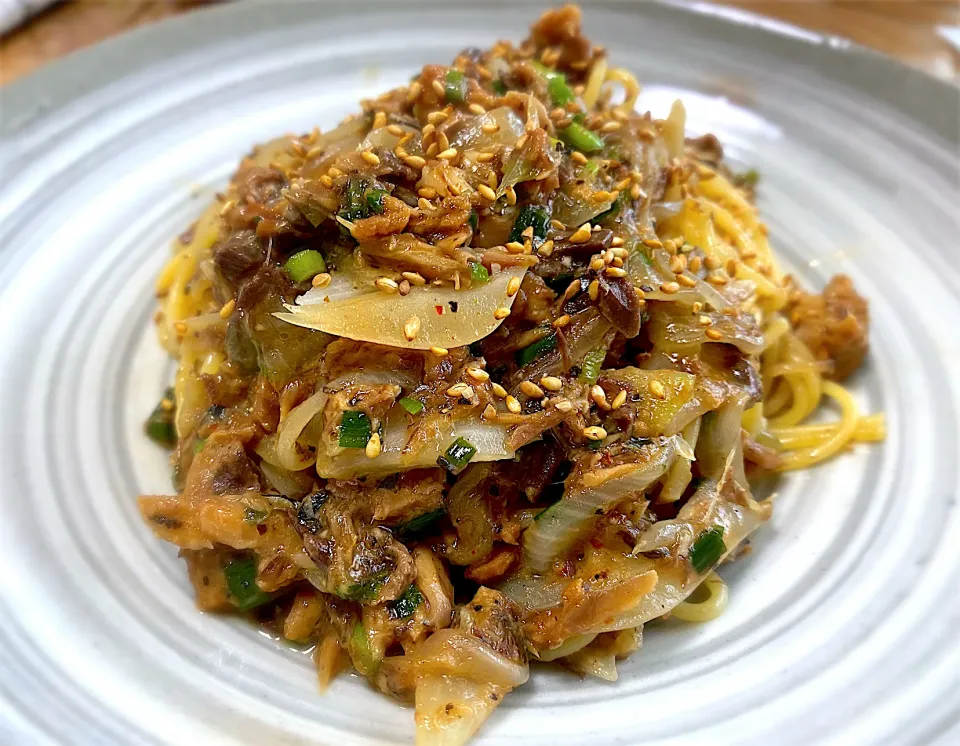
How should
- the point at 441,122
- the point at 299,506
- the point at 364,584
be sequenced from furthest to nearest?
the point at 441,122 → the point at 299,506 → the point at 364,584

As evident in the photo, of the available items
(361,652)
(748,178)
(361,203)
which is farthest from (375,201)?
(748,178)

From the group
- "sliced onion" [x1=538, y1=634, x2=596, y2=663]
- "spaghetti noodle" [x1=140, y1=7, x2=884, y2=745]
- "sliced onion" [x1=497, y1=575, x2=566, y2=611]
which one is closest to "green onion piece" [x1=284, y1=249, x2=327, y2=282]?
"spaghetti noodle" [x1=140, y1=7, x2=884, y2=745]

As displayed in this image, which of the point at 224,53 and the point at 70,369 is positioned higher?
the point at 224,53

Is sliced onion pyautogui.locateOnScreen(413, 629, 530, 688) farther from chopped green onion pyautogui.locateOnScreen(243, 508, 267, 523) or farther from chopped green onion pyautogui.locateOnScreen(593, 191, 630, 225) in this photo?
chopped green onion pyautogui.locateOnScreen(593, 191, 630, 225)

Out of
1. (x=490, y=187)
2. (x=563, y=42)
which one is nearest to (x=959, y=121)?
(x=563, y=42)

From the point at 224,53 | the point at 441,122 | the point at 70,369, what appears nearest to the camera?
the point at 441,122

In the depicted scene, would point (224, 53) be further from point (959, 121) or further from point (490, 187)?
point (959, 121)

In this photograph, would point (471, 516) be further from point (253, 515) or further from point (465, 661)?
point (253, 515)
